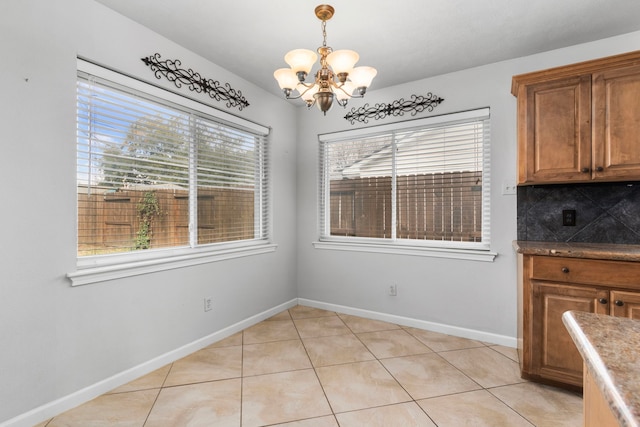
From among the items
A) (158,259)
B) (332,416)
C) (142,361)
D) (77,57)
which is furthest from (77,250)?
(332,416)

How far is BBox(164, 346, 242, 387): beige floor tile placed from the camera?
2.29 metres

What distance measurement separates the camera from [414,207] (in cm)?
331

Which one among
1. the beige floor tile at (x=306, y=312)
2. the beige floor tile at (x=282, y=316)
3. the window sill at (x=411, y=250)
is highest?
the window sill at (x=411, y=250)

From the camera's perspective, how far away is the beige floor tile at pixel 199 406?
1.83m

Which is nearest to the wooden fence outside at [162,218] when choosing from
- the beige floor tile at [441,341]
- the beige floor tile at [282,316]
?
the beige floor tile at [282,316]

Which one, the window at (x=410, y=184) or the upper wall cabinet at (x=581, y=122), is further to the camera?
the window at (x=410, y=184)

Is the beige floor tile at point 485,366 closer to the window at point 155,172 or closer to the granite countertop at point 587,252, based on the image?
the granite countertop at point 587,252

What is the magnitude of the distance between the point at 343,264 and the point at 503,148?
6.41ft

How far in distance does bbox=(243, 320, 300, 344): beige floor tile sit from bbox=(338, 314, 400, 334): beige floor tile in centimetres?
58

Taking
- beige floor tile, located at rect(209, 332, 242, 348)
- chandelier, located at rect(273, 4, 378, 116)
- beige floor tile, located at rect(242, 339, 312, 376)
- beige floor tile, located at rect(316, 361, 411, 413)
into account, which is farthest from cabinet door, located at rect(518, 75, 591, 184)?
beige floor tile, located at rect(209, 332, 242, 348)

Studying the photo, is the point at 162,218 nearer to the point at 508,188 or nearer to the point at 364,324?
the point at 364,324

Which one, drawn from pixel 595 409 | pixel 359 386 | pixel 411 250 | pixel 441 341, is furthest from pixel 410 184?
pixel 595 409

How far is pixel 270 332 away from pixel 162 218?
147 centimetres

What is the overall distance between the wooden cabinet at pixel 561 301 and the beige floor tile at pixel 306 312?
1942 millimetres
